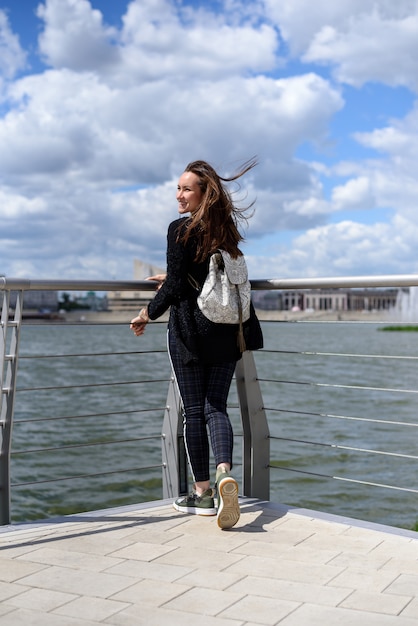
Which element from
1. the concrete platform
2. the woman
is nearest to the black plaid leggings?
the woman

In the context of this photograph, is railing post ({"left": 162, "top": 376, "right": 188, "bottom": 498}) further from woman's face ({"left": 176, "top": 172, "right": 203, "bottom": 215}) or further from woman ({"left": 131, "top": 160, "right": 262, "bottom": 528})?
woman's face ({"left": 176, "top": 172, "right": 203, "bottom": 215})

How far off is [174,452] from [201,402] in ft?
1.76

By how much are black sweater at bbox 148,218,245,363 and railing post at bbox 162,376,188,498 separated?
57cm

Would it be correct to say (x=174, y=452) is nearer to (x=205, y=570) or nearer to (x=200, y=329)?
(x=200, y=329)

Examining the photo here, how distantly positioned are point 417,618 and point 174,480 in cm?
194

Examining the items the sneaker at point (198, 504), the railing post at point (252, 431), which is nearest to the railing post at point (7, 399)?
the sneaker at point (198, 504)

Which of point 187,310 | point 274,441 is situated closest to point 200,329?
point 187,310

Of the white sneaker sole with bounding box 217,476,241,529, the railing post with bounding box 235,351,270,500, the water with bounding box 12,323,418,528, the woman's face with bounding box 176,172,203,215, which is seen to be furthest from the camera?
the water with bounding box 12,323,418,528

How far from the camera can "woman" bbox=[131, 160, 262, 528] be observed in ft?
12.1

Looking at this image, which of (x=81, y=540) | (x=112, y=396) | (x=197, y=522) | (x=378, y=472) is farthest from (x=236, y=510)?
(x=112, y=396)

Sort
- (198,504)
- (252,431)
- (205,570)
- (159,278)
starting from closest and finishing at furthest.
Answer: (205,570) < (198,504) < (159,278) < (252,431)

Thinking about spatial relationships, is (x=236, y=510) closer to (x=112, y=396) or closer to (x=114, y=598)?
(x=114, y=598)

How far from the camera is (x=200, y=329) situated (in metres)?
3.74

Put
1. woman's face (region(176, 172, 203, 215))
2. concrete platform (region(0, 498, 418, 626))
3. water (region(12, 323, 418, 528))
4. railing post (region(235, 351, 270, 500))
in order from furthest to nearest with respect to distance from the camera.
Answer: water (region(12, 323, 418, 528))
railing post (region(235, 351, 270, 500))
woman's face (region(176, 172, 203, 215))
concrete platform (region(0, 498, 418, 626))
